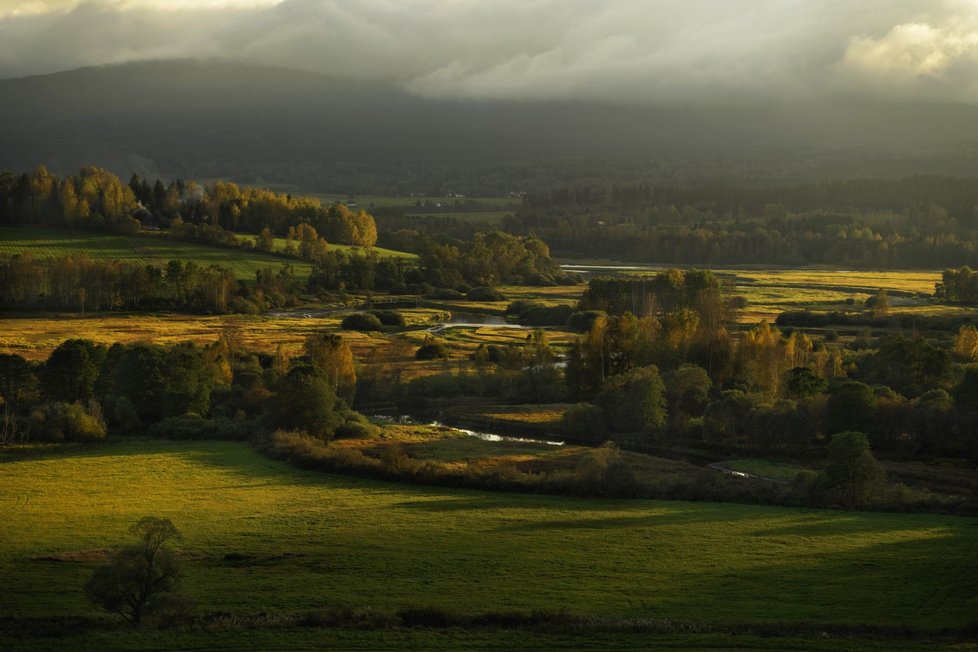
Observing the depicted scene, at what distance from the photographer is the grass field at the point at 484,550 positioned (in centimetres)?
3109

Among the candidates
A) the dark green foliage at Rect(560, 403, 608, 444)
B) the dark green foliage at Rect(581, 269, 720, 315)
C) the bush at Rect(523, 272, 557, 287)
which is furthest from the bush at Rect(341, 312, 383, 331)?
the bush at Rect(523, 272, 557, 287)

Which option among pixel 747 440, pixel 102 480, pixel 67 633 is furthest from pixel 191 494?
pixel 747 440

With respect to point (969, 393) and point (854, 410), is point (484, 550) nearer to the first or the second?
point (854, 410)

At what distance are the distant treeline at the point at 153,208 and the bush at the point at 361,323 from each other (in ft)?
165

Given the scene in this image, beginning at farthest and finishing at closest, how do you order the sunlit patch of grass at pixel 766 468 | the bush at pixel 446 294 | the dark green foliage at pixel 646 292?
the bush at pixel 446 294 < the dark green foliage at pixel 646 292 < the sunlit patch of grass at pixel 766 468

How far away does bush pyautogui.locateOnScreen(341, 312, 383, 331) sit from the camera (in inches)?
4026

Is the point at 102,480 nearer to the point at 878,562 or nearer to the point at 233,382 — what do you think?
the point at 233,382

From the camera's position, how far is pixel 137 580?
93.9 feet

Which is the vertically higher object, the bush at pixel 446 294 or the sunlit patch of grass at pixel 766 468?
the bush at pixel 446 294

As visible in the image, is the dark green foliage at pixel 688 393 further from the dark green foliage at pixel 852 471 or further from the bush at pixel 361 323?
the bush at pixel 361 323

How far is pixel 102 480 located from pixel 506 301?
85.9 meters

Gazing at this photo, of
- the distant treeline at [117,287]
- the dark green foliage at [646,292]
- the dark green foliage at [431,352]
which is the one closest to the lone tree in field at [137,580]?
the dark green foliage at [431,352]

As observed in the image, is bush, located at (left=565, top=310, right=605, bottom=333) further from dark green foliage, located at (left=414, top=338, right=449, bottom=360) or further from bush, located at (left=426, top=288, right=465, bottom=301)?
bush, located at (left=426, top=288, right=465, bottom=301)

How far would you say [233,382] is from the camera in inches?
2808
